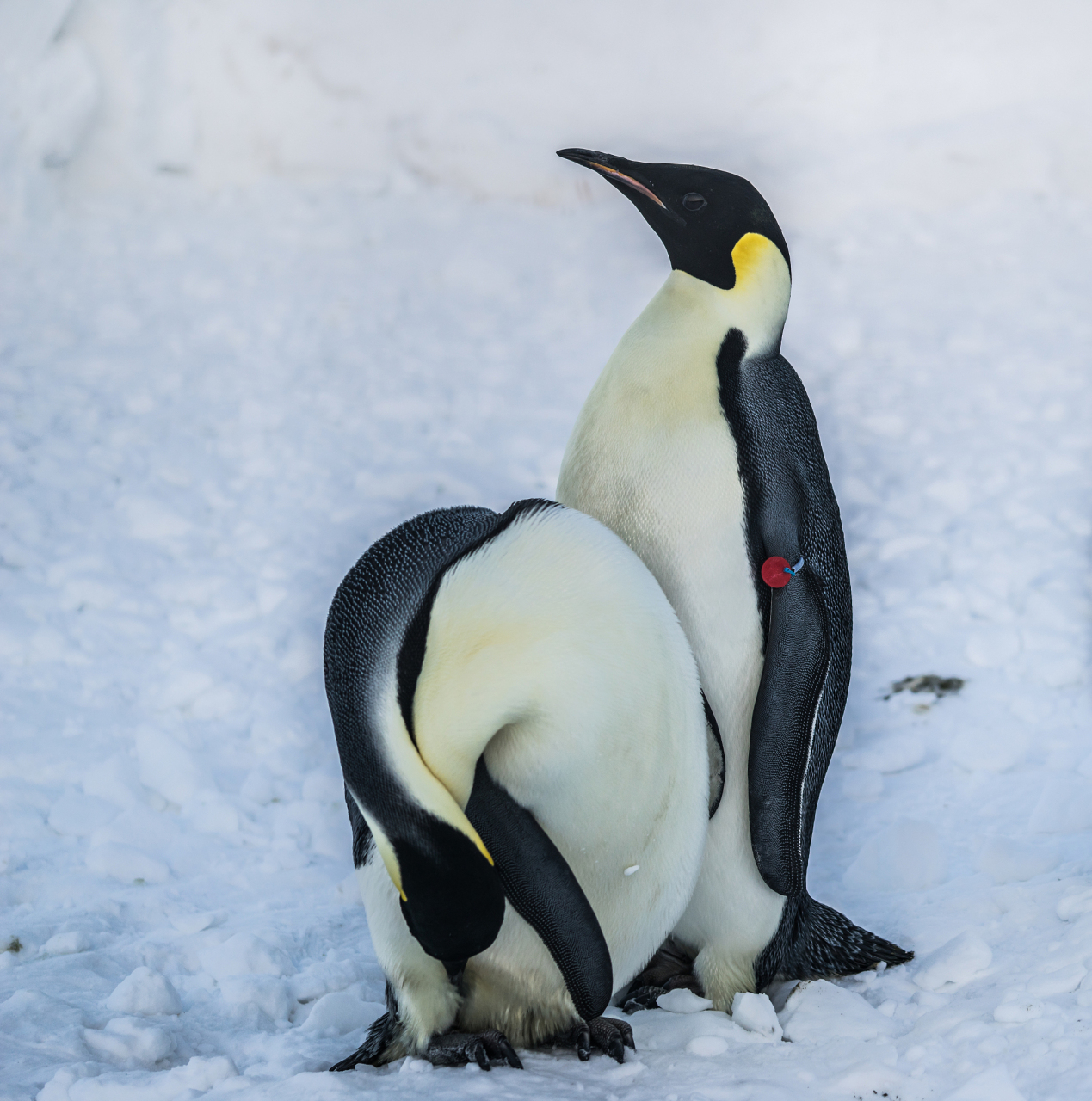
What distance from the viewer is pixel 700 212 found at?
1.31m

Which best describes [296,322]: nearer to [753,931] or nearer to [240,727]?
[240,727]

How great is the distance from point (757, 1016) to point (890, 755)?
82cm

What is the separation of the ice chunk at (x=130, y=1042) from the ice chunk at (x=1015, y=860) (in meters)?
1.04

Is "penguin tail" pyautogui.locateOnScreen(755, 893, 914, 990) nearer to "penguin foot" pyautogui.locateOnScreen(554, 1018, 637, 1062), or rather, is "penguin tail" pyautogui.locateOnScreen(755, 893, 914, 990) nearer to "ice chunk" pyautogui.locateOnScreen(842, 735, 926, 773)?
"penguin foot" pyautogui.locateOnScreen(554, 1018, 637, 1062)

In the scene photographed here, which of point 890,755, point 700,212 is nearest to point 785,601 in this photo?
point 700,212

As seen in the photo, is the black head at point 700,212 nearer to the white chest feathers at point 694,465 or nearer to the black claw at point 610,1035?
the white chest feathers at point 694,465

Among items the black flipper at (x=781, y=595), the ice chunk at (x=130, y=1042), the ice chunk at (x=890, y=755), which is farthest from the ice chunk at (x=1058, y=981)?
the ice chunk at (x=130, y=1042)

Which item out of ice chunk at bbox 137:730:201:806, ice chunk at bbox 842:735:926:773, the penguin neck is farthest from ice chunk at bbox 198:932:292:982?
ice chunk at bbox 842:735:926:773

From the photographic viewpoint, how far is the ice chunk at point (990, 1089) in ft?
3.35

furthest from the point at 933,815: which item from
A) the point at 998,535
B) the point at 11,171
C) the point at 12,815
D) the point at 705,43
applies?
the point at 705,43

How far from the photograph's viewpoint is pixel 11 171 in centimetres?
397

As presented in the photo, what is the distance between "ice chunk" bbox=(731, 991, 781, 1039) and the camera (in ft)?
3.95

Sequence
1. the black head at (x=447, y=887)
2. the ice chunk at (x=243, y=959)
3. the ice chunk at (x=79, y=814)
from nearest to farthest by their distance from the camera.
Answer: the black head at (x=447, y=887), the ice chunk at (x=243, y=959), the ice chunk at (x=79, y=814)

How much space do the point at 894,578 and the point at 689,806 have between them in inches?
53.6
